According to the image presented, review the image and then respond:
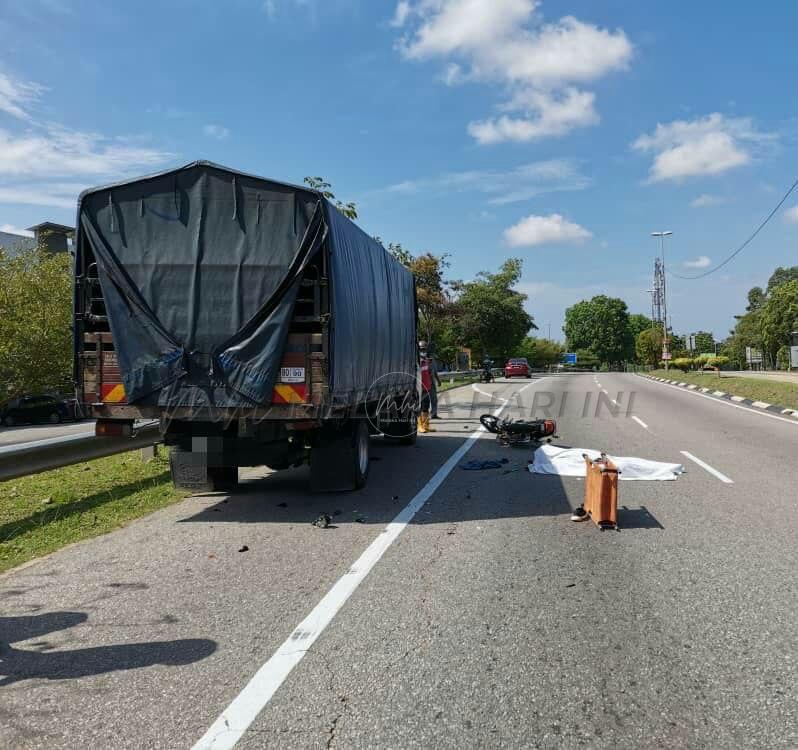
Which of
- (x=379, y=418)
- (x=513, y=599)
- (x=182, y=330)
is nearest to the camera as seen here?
(x=513, y=599)

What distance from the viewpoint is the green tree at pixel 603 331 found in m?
117

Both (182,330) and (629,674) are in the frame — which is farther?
(182,330)

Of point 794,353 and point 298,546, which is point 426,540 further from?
point 794,353

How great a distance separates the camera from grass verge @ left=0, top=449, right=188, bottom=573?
21.5 feet

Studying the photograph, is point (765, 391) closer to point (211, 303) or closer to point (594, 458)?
point (594, 458)

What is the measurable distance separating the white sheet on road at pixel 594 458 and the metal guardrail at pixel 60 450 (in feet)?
17.7

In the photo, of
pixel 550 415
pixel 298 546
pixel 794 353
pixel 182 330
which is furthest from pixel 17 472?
pixel 794 353

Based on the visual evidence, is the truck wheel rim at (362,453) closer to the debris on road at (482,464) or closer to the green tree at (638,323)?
the debris on road at (482,464)

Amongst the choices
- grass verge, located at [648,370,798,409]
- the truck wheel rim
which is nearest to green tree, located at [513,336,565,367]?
grass verge, located at [648,370,798,409]

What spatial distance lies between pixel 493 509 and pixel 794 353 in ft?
187

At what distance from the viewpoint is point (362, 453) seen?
8.54 metres

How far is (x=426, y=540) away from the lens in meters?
6.03

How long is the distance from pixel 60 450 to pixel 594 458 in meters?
6.51

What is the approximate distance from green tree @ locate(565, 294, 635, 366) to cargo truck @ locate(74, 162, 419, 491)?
115 m
